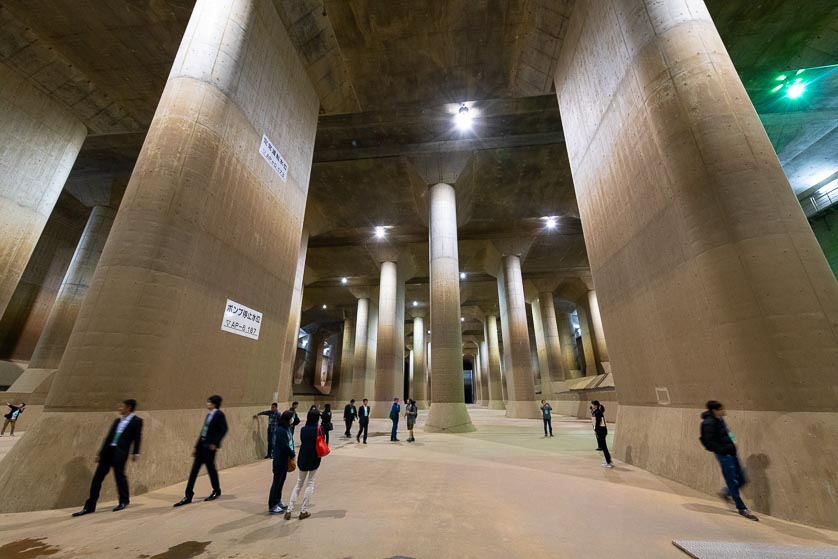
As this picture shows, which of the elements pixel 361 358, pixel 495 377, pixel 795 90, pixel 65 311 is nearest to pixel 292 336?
pixel 361 358

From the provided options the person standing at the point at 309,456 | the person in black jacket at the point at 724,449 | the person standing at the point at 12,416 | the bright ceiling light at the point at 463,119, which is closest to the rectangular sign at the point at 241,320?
the person standing at the point at 309,456

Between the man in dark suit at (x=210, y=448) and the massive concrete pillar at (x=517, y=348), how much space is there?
68.8ft

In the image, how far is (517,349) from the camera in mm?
23219

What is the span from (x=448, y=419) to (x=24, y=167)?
17.8 metres

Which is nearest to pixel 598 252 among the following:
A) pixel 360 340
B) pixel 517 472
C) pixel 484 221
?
pixel 517 472

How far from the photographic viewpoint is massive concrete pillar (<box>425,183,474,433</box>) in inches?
553

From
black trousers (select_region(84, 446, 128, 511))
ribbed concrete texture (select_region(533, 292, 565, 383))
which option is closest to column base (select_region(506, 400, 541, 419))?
ribbed concrete texture (select_region(533, 292, 565, 383))

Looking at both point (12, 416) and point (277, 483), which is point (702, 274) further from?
point (12, 416)

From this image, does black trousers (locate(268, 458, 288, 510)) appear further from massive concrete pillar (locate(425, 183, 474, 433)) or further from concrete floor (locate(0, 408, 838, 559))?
massive concrete pillar (locate(425, 183, 474, 433))

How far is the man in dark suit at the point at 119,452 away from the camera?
4.13 metres

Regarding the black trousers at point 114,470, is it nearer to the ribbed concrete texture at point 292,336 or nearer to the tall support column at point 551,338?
the ribbed concrete texture at point 292,336

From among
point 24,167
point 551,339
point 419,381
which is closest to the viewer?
point 24,167

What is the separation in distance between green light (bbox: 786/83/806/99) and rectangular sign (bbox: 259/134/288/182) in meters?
19.6

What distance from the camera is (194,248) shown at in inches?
238
